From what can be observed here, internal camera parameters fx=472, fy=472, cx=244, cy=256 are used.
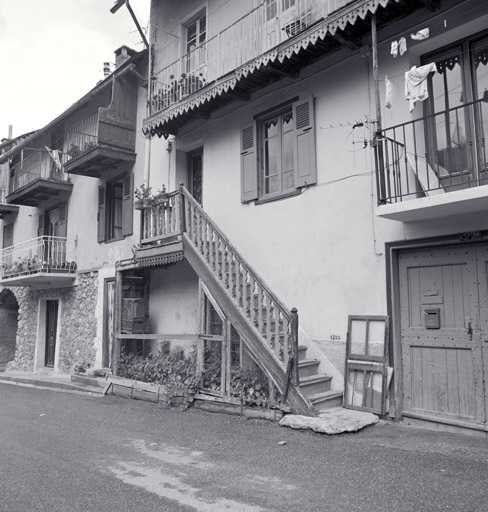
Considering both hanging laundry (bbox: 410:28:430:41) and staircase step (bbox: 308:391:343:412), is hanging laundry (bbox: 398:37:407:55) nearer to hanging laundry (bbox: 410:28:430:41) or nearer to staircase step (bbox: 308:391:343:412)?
hanging laundry (bbox: 410:28:430:41)

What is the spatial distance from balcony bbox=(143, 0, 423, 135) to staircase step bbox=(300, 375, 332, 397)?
16.3ft

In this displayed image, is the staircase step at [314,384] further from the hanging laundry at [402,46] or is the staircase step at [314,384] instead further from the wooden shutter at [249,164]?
the hanging laundry at [402,46]

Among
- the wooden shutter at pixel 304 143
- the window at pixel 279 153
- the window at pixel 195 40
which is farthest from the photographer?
the window at pixel 195 40

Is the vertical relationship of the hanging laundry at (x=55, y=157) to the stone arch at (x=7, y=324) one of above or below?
above

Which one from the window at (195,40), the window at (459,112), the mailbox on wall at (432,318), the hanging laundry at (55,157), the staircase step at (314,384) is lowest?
the staircase step at (314,384)

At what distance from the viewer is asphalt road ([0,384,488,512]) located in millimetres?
3941

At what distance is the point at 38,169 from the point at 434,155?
14.2m

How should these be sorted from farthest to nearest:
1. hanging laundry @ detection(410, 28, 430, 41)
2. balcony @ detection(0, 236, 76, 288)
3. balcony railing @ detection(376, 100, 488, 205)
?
balcony @ detection(0, 236, 76, 288) → balcony railing @ detection(376, 100, 488, 205) → hanging laundry @ detection(410, 28, 430, 41)

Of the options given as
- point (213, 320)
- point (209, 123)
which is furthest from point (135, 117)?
point (213, 320)

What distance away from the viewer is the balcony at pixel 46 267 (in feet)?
46.1

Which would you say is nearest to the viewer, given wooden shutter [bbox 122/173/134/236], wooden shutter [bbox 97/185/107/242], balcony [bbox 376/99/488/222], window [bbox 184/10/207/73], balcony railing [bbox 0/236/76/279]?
balcony [bbox 376/99/488/222]

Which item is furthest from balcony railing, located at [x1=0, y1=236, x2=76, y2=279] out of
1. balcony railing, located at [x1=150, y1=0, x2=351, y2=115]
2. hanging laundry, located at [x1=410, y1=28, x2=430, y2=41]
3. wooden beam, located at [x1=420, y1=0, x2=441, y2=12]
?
wooden beam, located at [x1=420, y1=0, x2=441, y2=12]

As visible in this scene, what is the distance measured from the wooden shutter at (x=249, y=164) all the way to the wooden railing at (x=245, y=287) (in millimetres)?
1093

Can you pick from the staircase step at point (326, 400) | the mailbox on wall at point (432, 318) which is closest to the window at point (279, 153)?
the mailbox on wall at point (432, 318)
